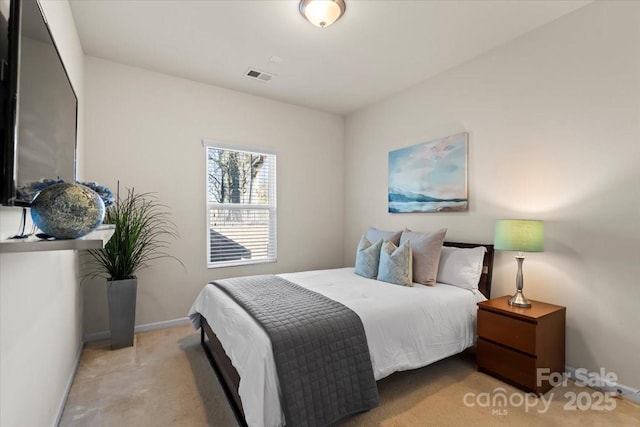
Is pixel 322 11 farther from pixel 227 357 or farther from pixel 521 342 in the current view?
pixel 521 342

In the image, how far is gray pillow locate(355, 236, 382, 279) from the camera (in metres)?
3.07

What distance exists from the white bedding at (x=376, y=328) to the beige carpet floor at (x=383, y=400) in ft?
0.73

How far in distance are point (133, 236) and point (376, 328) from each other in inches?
92.5

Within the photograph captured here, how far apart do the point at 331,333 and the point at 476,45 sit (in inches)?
111

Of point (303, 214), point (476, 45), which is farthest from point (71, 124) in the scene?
point (476, 45)

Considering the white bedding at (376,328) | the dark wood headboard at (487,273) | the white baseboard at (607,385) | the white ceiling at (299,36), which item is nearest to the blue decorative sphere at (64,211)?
the white bedding at (376,328)

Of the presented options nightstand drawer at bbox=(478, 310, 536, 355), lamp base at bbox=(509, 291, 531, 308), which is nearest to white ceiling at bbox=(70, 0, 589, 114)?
lamp base at bbox=(509, 291, 531, 308)

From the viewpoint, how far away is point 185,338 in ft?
10.3

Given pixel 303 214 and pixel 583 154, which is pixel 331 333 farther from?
pixel 303 214

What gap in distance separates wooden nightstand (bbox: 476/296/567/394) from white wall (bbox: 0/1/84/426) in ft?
9.03

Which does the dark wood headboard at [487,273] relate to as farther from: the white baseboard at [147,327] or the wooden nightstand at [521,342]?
the white baseboard at [147,327]

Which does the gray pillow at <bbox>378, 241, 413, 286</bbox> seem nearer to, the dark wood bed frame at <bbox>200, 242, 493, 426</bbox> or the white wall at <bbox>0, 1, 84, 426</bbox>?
the dark wood bed frame at <bbox>200, 242, 493, 426</bbox>

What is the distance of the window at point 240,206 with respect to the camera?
150 inches

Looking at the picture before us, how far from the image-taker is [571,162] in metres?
2.42
